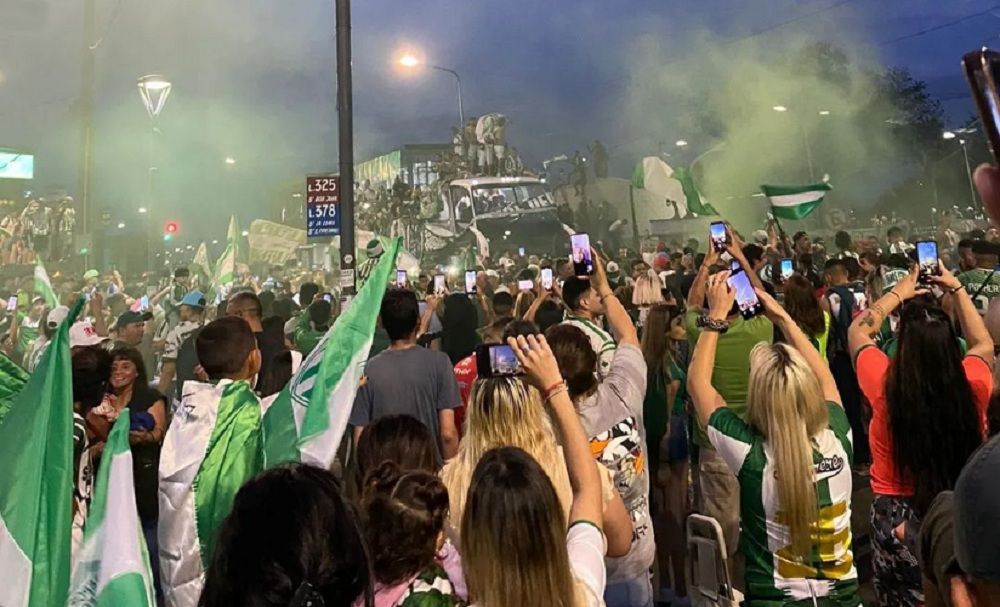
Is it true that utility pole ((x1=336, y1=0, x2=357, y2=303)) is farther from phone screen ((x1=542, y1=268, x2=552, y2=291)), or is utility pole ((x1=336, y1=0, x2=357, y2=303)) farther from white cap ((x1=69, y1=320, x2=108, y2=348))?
white cap ((x1=69, y1=320, x2=108, y2=348))

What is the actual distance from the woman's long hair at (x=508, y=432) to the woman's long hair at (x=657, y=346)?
8.76ft

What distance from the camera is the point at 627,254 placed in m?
17.8

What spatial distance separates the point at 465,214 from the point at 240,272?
9.10 m

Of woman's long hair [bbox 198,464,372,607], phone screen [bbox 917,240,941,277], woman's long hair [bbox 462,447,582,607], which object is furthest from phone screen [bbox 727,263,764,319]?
woman's long hair [bbox 198,464,372,607]

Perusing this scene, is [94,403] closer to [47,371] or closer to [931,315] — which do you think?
[47,371]

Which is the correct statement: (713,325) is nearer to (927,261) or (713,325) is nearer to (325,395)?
(325,395)

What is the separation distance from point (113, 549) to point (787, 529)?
217cm

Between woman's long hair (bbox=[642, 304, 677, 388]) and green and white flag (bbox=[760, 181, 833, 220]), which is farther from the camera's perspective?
green and white flag (bbox=[760, 181, 833, 220])

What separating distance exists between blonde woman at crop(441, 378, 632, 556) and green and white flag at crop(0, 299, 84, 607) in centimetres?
118

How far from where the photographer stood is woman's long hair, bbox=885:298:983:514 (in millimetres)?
2734

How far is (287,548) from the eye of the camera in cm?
141

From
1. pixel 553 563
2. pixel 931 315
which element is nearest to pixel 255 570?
pixel 553 563

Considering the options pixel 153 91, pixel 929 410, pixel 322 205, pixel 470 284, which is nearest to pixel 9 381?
pixel 929 410

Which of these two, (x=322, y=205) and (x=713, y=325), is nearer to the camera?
(x=713, y=325)
